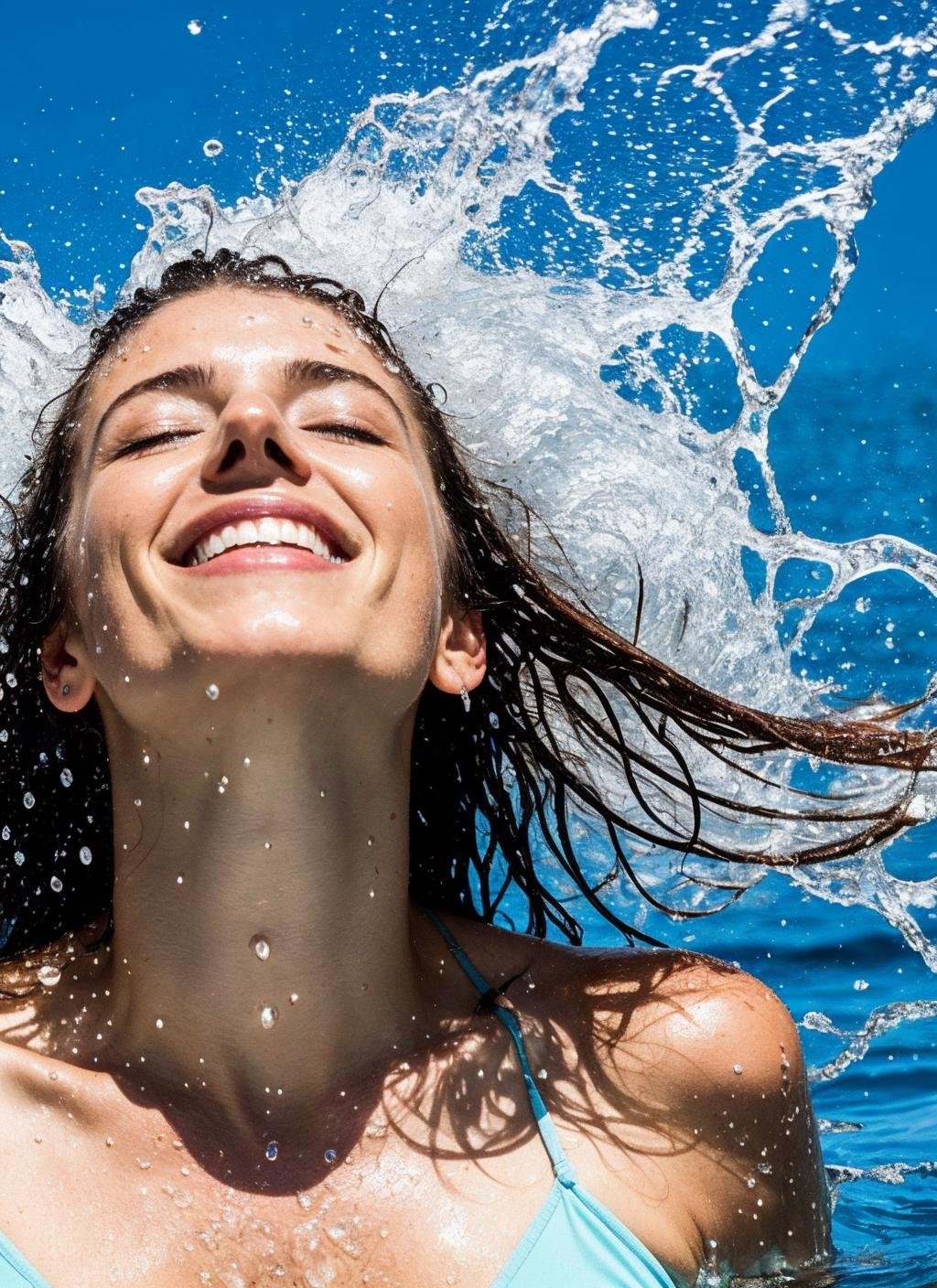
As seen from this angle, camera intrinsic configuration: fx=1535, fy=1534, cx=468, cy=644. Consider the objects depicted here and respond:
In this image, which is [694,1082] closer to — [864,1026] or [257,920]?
[257,920]

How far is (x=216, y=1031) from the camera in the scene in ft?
7.40

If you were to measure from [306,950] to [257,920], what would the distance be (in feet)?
0.30

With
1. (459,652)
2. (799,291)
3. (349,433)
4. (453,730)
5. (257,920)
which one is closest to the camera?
(257,920)

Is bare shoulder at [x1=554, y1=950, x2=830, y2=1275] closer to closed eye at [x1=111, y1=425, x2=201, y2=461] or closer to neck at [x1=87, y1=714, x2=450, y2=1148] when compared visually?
neck at [x1=87, y1=714, x2=450, y2=1148]

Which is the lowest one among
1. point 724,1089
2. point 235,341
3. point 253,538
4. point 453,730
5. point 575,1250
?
point 575,1250

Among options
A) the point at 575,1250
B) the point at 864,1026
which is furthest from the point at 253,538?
the point at 864,1026

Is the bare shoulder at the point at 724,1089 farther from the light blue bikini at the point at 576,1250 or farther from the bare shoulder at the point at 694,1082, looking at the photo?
the light blue bikini at the point at 576,1250

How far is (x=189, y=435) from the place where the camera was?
2.26 metres

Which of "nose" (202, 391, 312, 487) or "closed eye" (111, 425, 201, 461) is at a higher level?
"closed eye" (111, 425, 201, 461)

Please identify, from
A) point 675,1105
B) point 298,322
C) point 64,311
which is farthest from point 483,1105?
point 64,311

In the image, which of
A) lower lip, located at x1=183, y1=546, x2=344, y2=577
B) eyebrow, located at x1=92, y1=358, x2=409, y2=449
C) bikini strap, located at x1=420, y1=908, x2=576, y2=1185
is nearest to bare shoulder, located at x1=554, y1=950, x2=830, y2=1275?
bikini strap, located at x1=420, y1=908, x2=576, y2=1185

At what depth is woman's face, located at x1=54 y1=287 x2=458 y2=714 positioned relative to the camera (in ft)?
6.64

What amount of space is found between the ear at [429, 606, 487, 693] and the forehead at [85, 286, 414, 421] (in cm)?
35

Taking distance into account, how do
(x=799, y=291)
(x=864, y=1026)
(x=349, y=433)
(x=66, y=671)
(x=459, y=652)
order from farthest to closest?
1. (x=799, y=291)
2. (x=864, y=1026)
3. (x=459, y=652)
4. (x=66, y=671)
5. (x=349, y=433)
